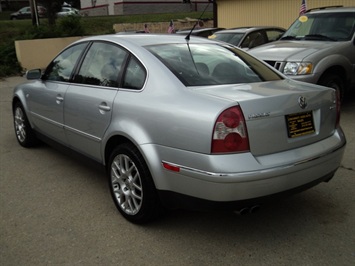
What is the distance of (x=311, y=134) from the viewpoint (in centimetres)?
318

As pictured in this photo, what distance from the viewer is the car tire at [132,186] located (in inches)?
127

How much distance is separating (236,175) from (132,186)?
3.34ft

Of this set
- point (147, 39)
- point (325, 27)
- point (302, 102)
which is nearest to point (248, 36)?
point (325, 27)

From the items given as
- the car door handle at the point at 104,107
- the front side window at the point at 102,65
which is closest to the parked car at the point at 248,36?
the front side window at the point at 102,65

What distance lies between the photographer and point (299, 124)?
121 inches

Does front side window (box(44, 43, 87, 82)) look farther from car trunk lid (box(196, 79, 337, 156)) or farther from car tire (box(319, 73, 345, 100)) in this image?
car tire (box(319, 73, 345, 100))

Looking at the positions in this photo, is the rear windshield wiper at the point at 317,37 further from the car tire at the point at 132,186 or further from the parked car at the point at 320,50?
the car tire at the point at 132,186

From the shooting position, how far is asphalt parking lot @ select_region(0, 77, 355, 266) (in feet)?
9.77

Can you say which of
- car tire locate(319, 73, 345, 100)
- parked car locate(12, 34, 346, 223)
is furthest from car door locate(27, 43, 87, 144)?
car tire locate(319, 73, 345, 100)

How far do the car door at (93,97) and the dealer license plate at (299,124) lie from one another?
1490 millimetres

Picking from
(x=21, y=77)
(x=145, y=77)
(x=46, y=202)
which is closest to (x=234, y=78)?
(x=145, y=77)

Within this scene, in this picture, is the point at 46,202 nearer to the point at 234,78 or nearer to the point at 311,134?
the point at 234,78

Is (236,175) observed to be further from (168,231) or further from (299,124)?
(168,231)

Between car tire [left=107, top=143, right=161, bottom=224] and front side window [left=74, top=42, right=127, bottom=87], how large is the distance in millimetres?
691
